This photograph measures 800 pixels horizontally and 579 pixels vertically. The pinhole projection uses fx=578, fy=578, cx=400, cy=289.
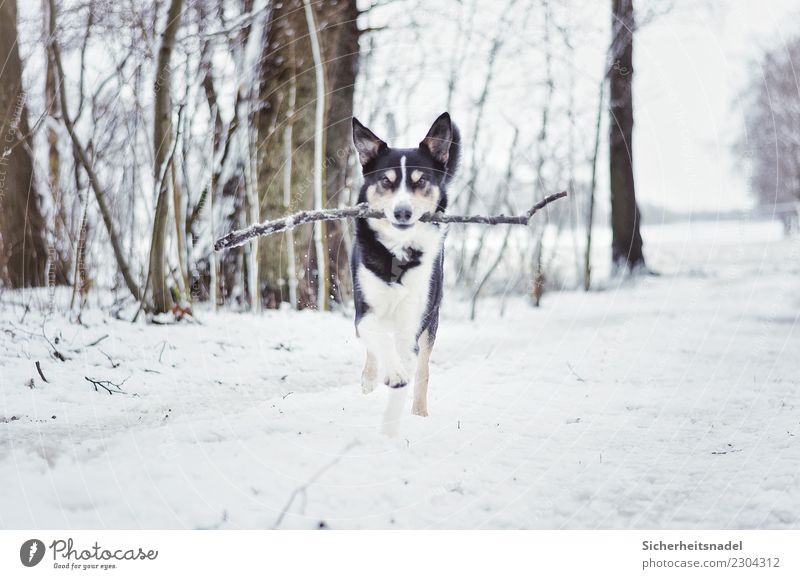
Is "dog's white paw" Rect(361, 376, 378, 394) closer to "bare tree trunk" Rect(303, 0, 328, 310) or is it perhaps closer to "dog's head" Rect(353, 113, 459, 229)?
"bare tree trunk" Rect(303, 0, 328, 310)

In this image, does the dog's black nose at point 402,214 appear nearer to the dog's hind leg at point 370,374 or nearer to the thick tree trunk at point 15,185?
the dog's hind leg at point 370,374

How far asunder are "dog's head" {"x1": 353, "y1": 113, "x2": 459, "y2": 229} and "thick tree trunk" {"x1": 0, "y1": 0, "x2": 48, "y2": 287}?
5.25 feet

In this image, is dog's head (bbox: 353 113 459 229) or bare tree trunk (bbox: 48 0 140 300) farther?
bare tree trunk (bbox: 48 0 140 300)

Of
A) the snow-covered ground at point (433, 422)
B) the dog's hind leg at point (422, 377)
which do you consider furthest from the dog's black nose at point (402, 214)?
the snow-covered ground at point (433, 422)

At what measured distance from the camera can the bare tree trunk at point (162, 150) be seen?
2525 mm

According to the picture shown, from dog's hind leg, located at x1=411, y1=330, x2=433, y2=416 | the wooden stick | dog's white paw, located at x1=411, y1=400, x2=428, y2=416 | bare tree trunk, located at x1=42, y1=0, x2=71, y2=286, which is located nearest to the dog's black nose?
the wooden stick

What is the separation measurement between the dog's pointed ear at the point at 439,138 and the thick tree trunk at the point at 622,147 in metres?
1.06

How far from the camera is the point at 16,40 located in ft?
8.24

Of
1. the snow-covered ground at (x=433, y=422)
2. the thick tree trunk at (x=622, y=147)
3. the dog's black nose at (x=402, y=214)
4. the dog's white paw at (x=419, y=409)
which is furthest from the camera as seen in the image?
the thick tree trunk at (x=622, y=147)

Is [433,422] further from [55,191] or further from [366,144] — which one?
[55,191]

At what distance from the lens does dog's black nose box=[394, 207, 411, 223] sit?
2029 mm

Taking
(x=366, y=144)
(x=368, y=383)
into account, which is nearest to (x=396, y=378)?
(x=368, y=383)

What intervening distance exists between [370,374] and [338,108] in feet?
3.93

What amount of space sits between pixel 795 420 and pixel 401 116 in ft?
6.28
